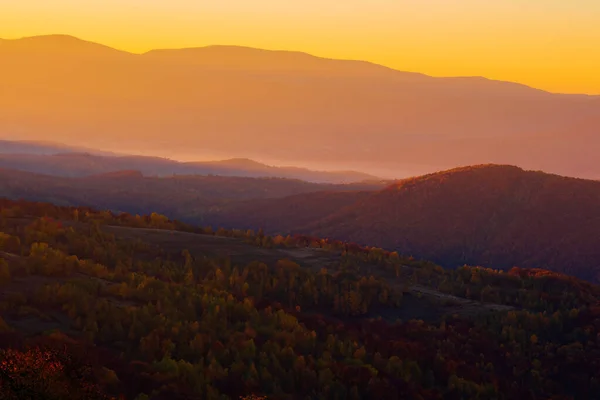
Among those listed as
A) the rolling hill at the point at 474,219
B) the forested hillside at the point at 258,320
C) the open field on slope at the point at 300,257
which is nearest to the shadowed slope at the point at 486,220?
the rolling hill at the point at 474,219

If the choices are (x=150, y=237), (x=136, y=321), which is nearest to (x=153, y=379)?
(x=136, y=321)

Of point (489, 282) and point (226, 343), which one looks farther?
point (489, 282)

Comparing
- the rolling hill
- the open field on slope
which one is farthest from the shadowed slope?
the open field on slope

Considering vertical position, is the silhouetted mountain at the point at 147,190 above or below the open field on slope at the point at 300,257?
below

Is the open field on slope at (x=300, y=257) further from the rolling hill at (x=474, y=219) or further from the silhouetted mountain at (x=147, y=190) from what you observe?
the silhouetted mountain at (x=147, y=190)

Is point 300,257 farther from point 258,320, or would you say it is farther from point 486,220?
point 486,220

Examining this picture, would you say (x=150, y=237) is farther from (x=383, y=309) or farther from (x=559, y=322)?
(x=559, y=322)

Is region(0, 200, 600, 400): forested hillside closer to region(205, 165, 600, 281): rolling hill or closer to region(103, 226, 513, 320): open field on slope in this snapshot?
region(103, 226, 513, 320): open field on slope
